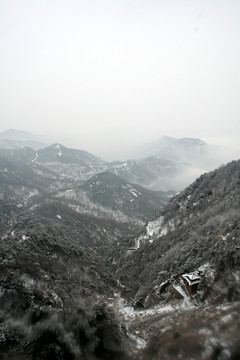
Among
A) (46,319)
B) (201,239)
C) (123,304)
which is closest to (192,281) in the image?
(46,319)

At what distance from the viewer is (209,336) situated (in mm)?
15688

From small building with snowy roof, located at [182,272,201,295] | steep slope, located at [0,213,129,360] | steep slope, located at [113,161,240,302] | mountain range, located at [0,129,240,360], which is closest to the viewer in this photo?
mountain range, located at [0,129,240,360]

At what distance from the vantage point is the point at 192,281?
3228 centimetres

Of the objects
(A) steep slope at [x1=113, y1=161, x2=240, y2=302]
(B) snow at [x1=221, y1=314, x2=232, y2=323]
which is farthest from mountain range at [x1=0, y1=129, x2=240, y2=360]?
(A) steep slope at [x1=113, y1=161, x2=240, y2=302]

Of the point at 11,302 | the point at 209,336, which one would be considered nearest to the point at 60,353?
the point at 209,336

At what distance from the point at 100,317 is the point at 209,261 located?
23.3 metres

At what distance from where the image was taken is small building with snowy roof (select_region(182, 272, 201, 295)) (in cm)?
3150

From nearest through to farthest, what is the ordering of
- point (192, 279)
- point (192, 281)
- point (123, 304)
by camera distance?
point (192, 281) < point (192, 279) < point (123, 304)

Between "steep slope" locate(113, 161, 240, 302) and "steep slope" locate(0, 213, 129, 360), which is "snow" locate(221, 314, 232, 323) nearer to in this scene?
"steep slope" locate(113, 161, 240, 302)

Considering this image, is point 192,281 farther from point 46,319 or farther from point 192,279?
point 46,319

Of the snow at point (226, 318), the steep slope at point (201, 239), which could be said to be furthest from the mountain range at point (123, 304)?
the steep slope at point (201, 239)

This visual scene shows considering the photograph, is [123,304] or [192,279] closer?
[192,279]

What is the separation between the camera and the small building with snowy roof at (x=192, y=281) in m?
31.5

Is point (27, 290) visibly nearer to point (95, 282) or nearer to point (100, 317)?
point (100, 317)
